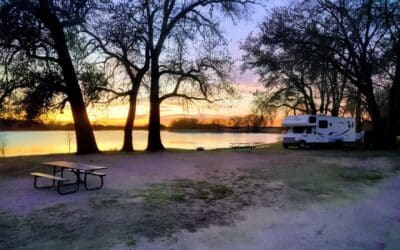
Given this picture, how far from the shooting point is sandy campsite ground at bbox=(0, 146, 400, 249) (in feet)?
17.1

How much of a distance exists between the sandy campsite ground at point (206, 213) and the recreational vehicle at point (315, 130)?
14.1 meters

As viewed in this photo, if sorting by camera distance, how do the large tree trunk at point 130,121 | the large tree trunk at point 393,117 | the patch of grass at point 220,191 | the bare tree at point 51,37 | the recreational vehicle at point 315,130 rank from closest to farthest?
the patch of grass at point 220,191 → the bare tree at point 51,37 → the large tree trunk at point 130,121 → the large tree trunk at point 393,117 → the recreational vehicle at point 315,130

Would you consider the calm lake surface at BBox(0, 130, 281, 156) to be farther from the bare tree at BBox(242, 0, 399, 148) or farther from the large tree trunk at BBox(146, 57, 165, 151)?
the bare tree at BBox(242, 0, 399, 148)

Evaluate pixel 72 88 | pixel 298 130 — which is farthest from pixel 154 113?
pixel 298 130

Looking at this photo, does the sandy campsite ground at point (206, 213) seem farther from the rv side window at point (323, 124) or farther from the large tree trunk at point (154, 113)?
the rv side window at point (323, 124)

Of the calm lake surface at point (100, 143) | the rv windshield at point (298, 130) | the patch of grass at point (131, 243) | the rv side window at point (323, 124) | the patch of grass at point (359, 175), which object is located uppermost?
the rv side window at point (323, 124)

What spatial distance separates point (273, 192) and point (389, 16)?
16.7 meters

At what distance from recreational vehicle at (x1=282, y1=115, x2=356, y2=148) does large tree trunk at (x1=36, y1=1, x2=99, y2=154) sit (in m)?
14.6

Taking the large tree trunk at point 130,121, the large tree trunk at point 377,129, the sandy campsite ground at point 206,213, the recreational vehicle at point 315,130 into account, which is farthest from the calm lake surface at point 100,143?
the sandy campsite ground at point 206,213

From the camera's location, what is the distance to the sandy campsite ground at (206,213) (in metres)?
5.21

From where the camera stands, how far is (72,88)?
18.1 metres

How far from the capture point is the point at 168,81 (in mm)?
23641

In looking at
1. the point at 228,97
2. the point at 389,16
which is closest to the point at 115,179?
the point at 228,97

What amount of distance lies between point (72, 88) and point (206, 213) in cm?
1389
